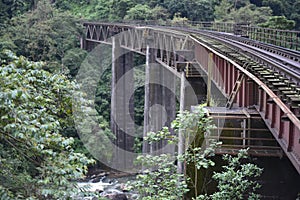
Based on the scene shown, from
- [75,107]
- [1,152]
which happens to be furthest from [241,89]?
[1,152]

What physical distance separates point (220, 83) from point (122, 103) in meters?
25.4

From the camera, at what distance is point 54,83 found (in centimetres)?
820

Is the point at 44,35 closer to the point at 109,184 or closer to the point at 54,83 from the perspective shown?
the point at 109,184

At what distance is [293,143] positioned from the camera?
792cm

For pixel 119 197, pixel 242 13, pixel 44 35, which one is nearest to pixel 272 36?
pixel 119 197

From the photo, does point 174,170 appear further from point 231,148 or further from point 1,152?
point 1,152

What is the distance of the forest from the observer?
5996 mm

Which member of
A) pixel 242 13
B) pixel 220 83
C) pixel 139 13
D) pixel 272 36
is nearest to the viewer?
pixel 220 83

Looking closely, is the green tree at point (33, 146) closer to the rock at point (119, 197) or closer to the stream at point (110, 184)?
the stream at point (110, 184)

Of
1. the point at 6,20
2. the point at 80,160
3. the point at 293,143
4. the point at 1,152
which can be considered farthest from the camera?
the point at 6,20

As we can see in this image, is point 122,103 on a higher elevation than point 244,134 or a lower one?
lower

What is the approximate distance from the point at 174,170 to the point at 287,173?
3.34m

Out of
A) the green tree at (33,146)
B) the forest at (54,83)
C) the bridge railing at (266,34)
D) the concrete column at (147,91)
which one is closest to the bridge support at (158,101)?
the concrete column at (147,91)

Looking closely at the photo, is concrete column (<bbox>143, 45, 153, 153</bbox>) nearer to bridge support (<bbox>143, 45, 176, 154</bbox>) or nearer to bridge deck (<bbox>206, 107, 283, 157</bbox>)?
bridge support (<bbox>143, 45, 176, 154</bbox>)
